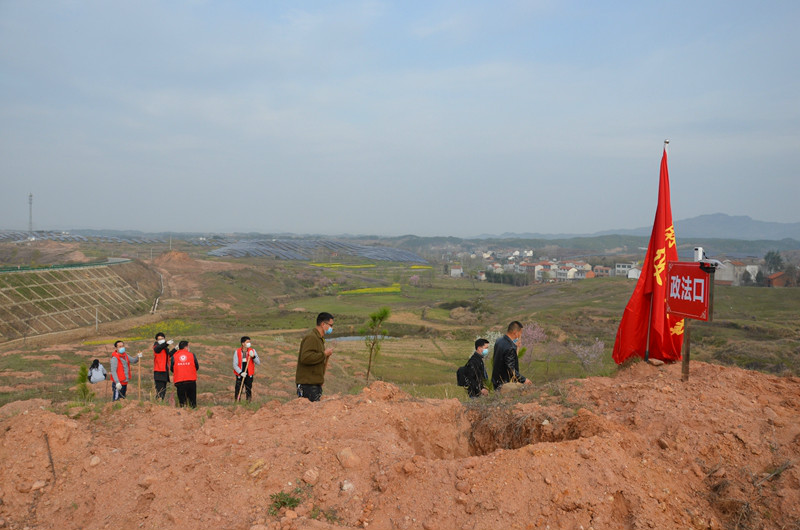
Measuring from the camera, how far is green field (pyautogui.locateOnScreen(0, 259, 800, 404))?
17906 millimetres

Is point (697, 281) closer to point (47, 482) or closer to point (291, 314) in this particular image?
point (47, 482)

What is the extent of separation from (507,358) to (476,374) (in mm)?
589

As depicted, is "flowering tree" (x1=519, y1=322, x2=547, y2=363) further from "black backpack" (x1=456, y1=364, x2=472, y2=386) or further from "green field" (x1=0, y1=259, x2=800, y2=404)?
"black backpack" (x1=456, y1=364, x2=472, y2=386)

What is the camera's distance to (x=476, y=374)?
25.6 feet

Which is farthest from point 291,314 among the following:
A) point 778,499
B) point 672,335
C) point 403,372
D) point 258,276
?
point 778,499

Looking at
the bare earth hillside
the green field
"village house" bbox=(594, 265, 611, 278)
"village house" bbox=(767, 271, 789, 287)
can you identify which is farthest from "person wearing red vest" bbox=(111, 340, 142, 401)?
"village house" bbox=(594, 265, 611, 278)

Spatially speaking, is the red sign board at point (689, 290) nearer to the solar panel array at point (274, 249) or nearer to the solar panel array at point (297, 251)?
the solar panel array at point (297, 251)

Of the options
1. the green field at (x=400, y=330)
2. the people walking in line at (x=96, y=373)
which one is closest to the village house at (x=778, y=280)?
the green field at (x=400, y=330)

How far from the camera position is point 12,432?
511 centimetres

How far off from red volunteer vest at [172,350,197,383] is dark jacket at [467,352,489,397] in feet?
17.2

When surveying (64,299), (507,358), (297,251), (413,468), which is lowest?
(64,299)

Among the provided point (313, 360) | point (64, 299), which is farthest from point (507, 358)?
point (64, 299)

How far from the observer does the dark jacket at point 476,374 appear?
778 cm

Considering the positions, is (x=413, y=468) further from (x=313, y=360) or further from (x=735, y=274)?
(x=735, y=274)
